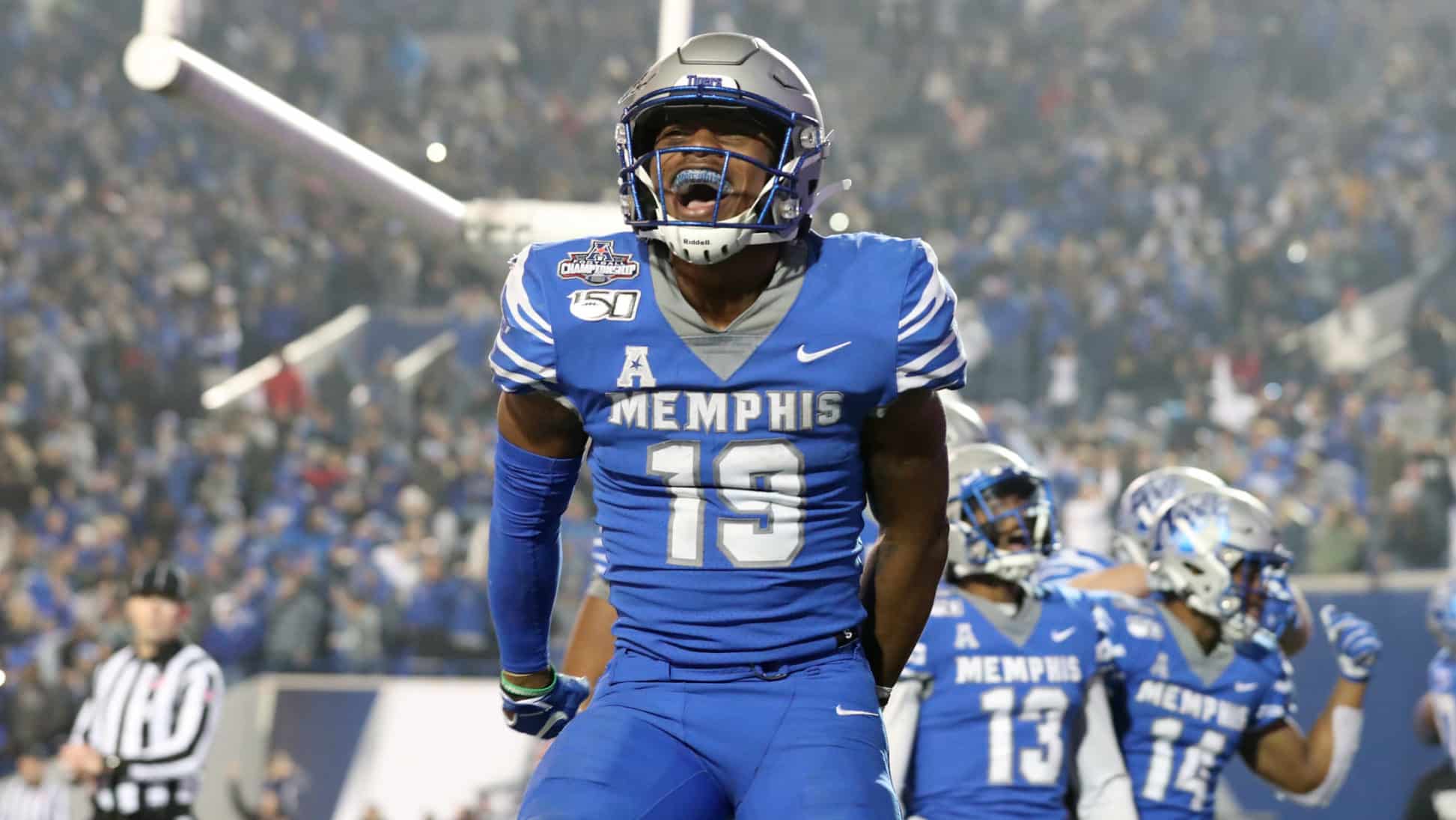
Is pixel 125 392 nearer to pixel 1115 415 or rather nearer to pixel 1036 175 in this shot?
pixel 1115 415

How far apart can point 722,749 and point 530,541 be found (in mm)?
516

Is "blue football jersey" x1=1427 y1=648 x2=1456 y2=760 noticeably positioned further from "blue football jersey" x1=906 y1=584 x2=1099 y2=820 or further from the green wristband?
the green wristband

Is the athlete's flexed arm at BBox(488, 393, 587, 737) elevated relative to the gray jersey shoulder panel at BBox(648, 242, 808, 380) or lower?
lower

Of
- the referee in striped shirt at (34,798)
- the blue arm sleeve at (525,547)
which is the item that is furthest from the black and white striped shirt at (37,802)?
the blue arm sleeve at (525,547)

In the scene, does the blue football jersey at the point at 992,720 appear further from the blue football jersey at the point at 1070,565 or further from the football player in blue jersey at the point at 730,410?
the football player in blue jersey at the point at 730,410

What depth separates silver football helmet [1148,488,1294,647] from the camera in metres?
5.17

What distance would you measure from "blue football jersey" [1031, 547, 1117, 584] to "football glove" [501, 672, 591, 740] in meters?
2.73

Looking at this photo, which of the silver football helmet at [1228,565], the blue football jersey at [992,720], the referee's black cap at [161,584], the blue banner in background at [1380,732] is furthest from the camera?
the blue banner in background at [1380,732]

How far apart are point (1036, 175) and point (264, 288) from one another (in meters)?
7.83

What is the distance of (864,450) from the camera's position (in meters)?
2.99

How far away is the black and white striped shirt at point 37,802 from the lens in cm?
896

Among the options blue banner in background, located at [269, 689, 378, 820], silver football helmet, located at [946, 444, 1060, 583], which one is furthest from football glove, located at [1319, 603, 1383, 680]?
blue banner in background, located at [269, 689, 378, 820]

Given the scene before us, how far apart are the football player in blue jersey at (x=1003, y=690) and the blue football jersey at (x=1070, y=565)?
102 cm

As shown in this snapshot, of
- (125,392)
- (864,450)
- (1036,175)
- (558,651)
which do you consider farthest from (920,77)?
(864,450)
